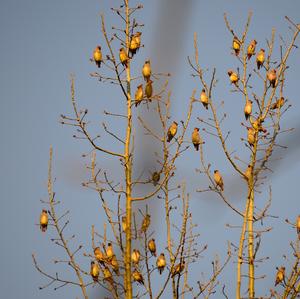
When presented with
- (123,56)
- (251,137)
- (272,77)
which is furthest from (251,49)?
(123,56)

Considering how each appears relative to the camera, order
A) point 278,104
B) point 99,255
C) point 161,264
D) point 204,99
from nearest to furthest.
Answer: point 99,255 < point 161,264 < point 278,104 < point 204,99

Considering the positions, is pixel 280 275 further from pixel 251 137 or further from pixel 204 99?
pixel 204 99

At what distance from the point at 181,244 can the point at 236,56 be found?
8.95 feet

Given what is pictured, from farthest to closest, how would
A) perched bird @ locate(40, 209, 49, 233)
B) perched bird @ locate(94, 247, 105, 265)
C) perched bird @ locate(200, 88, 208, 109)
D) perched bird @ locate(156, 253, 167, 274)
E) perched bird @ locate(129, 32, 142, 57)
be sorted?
1. perched bird @ locate(200, 88, 208, 109)
2. perched bird @ locate(40, 209, 49, 233)
3. perched bird @ locate(156, 253, 167, 274)
4. perched bird @ locate(129, 32, 142, 57)
5. perched bird @ locate(94, 247, 105, 265)

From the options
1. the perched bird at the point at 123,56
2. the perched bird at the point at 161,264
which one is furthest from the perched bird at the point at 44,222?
the perched bird at the point at 123,56

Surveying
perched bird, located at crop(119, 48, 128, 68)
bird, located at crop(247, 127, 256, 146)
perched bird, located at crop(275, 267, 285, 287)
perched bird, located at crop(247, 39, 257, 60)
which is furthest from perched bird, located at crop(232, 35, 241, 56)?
perched bird, located at crop(275, 267, 285, 287)

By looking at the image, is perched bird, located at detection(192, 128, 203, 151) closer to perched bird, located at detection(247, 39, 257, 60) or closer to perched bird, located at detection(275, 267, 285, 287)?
perched bird, located at detection(247, 39, 257, 60)

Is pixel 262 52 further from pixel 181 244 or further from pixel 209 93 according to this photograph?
pixel 181 244

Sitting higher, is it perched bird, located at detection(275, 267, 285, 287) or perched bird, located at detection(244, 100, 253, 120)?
perched bird, located at detection(244, 100, 253, 120)

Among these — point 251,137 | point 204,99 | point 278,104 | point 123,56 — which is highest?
point 123,56

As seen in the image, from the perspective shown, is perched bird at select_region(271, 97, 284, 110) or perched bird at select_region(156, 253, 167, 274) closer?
perched bird at select_region(156, 253, 167, 274)

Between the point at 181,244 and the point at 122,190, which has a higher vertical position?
the point at 122,190

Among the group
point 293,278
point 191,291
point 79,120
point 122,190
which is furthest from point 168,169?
point 293,278

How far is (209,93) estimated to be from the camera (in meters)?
5.75
